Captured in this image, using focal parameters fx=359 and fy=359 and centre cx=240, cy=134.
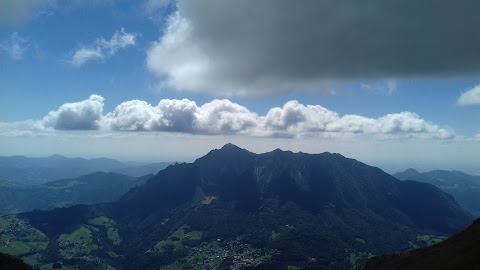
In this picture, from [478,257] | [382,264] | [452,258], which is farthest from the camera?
[382,264]

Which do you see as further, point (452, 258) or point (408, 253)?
point (408, 253)

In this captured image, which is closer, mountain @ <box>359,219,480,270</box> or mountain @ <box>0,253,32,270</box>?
mountain @ <box>359,219,480,270</box>

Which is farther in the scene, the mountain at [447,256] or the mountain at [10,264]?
the mountain at [10,264]

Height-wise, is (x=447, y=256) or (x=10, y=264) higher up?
(x=447, y=256)

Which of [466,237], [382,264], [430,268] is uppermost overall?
[466,237]

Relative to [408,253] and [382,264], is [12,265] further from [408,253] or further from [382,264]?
[408,253]

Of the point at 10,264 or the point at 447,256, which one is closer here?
the point at 447,256

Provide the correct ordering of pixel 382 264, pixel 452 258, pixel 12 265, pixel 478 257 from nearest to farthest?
pixel 478 257
pixel 452 258
pixel 12 265
pixel 382 264

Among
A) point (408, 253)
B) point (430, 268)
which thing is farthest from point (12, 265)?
point (408, 253)
